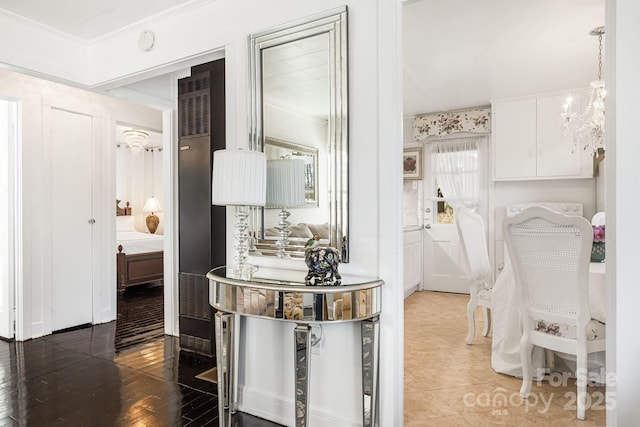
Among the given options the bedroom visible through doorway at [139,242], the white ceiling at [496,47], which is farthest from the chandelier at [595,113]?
the bedroom visible through doorway at [139,242]

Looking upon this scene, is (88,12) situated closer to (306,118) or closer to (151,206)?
(306,118)

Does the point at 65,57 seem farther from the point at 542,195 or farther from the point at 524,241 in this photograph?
the point at 542,195

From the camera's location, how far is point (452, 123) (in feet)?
18.1

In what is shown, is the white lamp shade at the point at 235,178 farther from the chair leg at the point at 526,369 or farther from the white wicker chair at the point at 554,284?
the chair leg at the point at 526,369

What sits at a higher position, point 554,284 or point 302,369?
point 554,284

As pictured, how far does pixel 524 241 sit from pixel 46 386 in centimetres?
332

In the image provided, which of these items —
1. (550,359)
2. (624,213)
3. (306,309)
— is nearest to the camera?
(624,213)

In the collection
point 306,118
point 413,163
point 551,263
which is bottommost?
point 551,263

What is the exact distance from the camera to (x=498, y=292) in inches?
120

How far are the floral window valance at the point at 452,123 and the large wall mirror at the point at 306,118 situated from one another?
3876 mm

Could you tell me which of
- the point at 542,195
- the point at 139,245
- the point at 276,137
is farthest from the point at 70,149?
the point at 542,195

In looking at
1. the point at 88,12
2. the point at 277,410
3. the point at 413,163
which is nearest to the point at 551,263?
the point at 277,410

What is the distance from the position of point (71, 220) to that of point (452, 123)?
4898mm

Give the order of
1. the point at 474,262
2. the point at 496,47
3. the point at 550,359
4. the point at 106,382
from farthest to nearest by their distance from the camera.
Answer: the point at 474,262 → the point at 496,47 → the point at 550,359 → the point at 106,382
